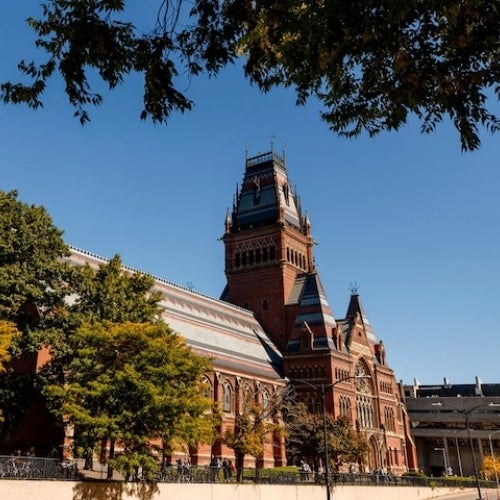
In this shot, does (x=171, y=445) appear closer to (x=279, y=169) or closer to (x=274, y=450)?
(x=274, y=450)

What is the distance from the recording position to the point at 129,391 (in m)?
30.1

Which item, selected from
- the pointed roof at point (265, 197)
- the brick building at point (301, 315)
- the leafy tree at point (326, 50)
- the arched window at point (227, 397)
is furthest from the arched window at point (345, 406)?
the leafy tree at point (326, 50)

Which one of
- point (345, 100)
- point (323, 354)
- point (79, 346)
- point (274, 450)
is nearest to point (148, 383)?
point (79, 346)

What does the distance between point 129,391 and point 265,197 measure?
5858cm

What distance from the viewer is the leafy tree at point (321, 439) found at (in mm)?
52719

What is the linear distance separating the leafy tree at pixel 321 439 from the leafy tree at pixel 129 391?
932 inches

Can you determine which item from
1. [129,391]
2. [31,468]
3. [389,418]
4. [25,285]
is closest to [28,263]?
[25,285]

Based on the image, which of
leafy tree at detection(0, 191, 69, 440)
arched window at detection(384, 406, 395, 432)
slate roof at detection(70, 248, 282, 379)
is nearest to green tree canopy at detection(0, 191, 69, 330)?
leafy tree at detection(0, 191, 69, 440)

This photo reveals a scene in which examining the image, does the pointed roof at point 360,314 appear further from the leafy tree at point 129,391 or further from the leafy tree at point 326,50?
the leafy tree at point 326,50

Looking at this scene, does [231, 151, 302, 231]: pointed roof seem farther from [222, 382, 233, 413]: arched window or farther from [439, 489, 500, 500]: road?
[439, 489, 500, 500]: road

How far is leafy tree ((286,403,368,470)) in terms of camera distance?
173ft

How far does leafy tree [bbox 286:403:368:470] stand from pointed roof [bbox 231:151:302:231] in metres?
32.9

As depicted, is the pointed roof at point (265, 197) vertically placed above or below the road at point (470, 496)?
above

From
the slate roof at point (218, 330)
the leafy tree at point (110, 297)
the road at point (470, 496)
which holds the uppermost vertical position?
the slate roof at point (218, 330)
